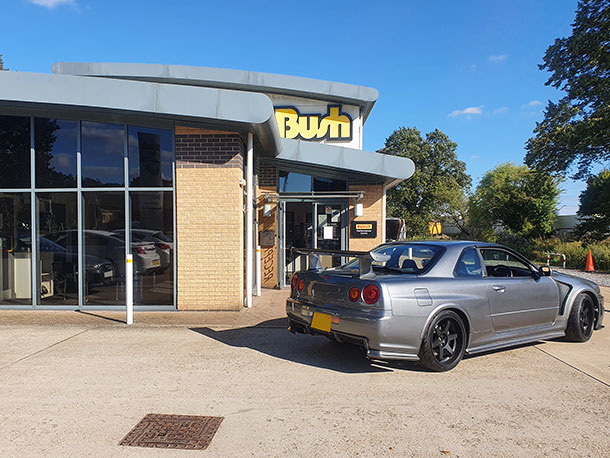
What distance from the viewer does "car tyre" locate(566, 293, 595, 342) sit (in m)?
5.84

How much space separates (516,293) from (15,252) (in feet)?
28.1

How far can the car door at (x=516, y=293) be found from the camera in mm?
5047

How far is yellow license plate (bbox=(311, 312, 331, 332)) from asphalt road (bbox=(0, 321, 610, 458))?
18.4 inches

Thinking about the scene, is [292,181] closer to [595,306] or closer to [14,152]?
[14,152]

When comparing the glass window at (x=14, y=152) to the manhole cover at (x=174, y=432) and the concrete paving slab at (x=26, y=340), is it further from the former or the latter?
the manhole cover at (x=174, y=432)

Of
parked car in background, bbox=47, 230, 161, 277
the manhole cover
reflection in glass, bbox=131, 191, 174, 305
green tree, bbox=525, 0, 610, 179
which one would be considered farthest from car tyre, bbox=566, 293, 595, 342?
green tree, bbox=525, 0, 610, 179

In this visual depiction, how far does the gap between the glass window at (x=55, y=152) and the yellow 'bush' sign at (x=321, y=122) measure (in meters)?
7.36

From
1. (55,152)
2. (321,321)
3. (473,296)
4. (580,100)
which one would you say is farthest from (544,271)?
(580,100)

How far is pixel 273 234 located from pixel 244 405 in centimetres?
732

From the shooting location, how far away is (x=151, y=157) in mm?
7941

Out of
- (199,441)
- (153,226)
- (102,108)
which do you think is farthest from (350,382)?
(102,108)

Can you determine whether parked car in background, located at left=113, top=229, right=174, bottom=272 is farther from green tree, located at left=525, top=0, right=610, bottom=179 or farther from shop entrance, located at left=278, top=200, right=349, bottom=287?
green tree, located at left=525, top=0, right=610, bottom=179

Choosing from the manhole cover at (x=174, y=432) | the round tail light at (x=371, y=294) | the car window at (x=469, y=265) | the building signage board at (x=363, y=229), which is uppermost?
the building signage board at (x=363, y=229)

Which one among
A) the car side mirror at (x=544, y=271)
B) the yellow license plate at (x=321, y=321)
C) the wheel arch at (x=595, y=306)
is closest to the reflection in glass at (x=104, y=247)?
the yellow license plate at (x=321, y=321)
